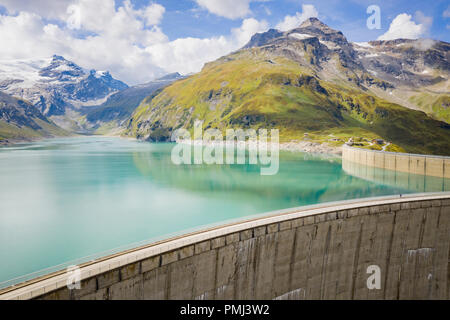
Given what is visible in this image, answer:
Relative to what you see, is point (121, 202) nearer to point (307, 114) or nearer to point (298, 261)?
point (298, 261)

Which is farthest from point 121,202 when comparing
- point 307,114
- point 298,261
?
point 307,114

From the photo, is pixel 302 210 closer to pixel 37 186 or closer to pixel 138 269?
pixel 138 269

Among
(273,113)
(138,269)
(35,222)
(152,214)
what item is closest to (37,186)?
(35,222)

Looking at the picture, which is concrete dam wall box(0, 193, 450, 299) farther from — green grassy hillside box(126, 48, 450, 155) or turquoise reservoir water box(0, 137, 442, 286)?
green grassy hillside box(126, 48, 450, 155)

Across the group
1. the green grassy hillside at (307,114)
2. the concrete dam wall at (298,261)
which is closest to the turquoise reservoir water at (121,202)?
the concrete dam wall at (298,261)
